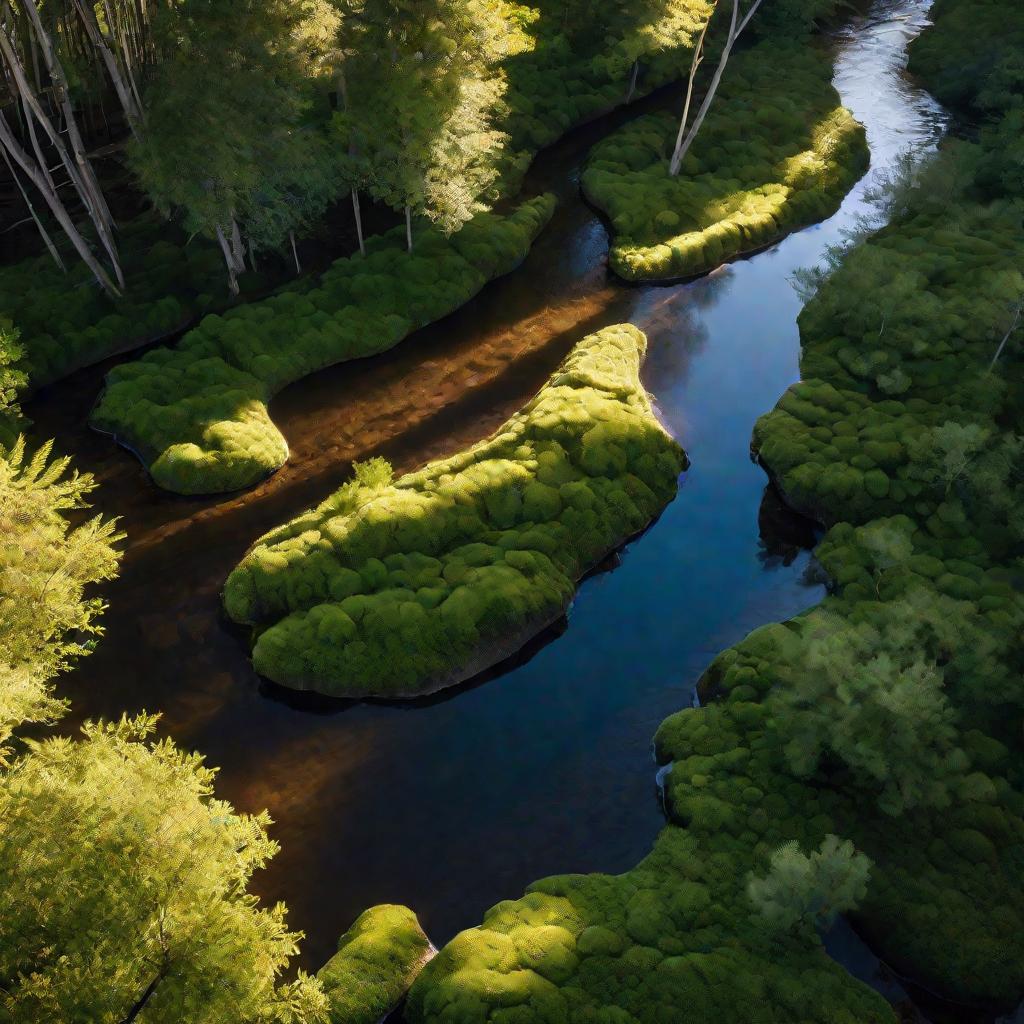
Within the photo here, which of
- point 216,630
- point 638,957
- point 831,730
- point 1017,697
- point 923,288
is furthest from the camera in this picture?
point 923,288

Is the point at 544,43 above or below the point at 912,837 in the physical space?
above

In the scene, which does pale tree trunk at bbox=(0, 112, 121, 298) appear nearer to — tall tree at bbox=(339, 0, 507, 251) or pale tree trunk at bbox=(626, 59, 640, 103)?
tall tree at bbox=(339, 0, 507, 251)

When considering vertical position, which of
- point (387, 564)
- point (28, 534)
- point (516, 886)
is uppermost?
point (28, 534)

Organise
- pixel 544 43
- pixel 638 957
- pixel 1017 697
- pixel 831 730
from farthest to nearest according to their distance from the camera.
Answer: pixel 544 43 < pixel 1017 697 < pixel 831 730 < pixel 638 957

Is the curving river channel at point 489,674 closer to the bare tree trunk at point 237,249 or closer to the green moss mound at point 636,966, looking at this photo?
the green moss mound at point 636,966

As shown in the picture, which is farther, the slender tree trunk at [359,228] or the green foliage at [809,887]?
the slender tree trunk at [359,228]

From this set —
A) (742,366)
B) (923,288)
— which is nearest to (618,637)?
(742,366)

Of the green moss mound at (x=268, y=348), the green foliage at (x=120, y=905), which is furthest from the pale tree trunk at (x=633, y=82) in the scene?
the green foliage at (x=120, y=905)

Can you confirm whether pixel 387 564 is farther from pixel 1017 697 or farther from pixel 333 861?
pixel 1017 697
